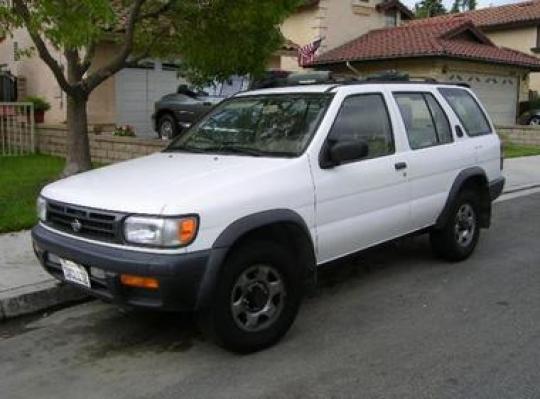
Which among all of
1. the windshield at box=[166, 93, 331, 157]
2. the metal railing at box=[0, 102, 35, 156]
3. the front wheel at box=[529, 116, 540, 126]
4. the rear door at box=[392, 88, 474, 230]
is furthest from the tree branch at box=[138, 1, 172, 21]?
the front wheel at box=[529, 116, 540, 126]

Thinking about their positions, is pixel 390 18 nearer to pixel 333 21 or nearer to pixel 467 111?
pixel 333 21

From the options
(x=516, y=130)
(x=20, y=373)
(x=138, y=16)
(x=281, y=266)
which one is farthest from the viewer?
(x=516, y=130)

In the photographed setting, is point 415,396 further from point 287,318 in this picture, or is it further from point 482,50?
point 482,50

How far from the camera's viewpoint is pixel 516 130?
67.4ft

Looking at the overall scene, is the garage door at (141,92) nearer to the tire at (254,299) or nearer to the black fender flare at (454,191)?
the black fender flare at (454,191)

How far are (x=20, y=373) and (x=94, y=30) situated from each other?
12.7ft

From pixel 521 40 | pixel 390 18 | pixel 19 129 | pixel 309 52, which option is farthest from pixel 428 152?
pixel 521 40

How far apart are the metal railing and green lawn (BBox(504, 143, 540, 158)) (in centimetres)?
1105

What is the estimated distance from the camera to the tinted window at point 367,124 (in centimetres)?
540

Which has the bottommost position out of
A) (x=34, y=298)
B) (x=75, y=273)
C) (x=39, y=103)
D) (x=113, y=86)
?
(x=34, y=298)

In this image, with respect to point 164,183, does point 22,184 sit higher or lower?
lower

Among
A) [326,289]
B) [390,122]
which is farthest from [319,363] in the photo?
[390,122]

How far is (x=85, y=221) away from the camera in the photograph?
4.51 metres

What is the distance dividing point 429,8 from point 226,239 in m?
62.4
